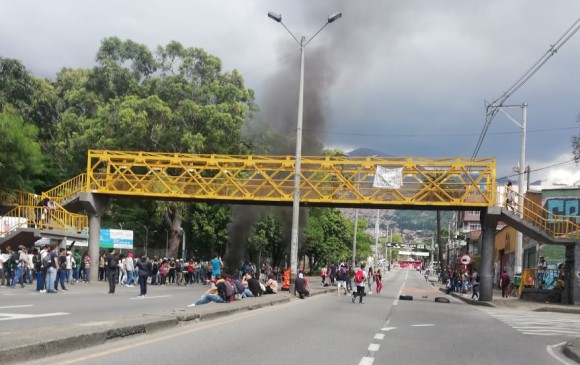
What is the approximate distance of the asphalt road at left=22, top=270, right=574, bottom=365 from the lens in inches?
370

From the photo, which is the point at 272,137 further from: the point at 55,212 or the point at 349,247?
the point at 349,247

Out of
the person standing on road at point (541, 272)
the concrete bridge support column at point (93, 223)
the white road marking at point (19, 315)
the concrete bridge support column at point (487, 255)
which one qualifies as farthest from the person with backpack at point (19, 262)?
the person standing on road at point (541, 272)

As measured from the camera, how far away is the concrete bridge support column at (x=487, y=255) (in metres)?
31.7

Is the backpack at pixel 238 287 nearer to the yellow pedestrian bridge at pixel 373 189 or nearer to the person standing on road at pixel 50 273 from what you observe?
the person standing on road at pixel 50 273

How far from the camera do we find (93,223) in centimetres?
3591

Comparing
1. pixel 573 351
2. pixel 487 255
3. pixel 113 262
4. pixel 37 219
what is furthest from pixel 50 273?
pixel 487 255

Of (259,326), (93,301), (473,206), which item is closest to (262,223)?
(473,206)

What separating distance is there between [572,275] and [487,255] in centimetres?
402

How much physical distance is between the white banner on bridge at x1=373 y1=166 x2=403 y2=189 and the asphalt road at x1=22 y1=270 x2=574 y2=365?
1527 centimetres

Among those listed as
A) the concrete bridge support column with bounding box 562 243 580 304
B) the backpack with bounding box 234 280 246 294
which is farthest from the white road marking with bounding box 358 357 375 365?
the concrete bridge support column with bounding box 562 243 580 304

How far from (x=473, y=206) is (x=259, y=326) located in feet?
67.2

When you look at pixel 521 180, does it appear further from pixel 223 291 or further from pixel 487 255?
pixel 223 291

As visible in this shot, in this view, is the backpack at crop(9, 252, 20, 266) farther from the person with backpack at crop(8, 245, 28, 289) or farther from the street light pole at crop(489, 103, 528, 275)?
the street light pole at crop(489, 103, 528, 275)

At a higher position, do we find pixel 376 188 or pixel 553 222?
pixel 376 188
